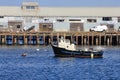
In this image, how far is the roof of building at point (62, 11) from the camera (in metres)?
134

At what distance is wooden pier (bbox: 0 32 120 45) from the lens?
4838 inches

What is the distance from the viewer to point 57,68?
230 ft

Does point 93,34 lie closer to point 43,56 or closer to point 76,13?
point 76,13

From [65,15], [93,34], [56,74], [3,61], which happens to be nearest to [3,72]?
[56,74]

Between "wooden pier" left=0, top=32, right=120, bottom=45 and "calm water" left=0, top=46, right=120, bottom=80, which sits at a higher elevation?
"calm water" left=0, top=46, right=120, bottom=80

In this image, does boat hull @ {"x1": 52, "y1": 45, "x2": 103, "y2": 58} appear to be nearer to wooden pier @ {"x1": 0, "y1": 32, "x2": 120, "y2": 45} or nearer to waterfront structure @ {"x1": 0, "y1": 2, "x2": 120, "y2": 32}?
wooden pier @ {"x1": 0, "y1": 32, "x2": 120, "y2": 45}

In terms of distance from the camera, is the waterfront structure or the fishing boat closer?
the fishing boat

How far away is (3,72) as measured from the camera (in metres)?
64.6

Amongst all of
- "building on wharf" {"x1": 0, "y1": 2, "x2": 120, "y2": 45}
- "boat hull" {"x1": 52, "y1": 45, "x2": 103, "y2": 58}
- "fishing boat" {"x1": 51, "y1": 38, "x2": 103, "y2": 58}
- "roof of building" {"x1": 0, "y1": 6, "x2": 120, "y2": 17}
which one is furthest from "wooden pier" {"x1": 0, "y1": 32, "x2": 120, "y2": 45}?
"fishing boat" {"x1": 51, "y1": 38, "x2": 103, "y2": 58}

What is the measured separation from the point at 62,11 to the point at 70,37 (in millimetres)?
13497

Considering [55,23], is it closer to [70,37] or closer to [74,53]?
[70,37]

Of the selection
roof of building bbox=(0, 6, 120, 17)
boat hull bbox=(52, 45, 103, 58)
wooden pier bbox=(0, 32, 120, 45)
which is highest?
roof of building bbox=(0, 6, 120, 17)

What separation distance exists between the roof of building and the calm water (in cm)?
4125

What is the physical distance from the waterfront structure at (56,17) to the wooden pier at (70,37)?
2613mm
